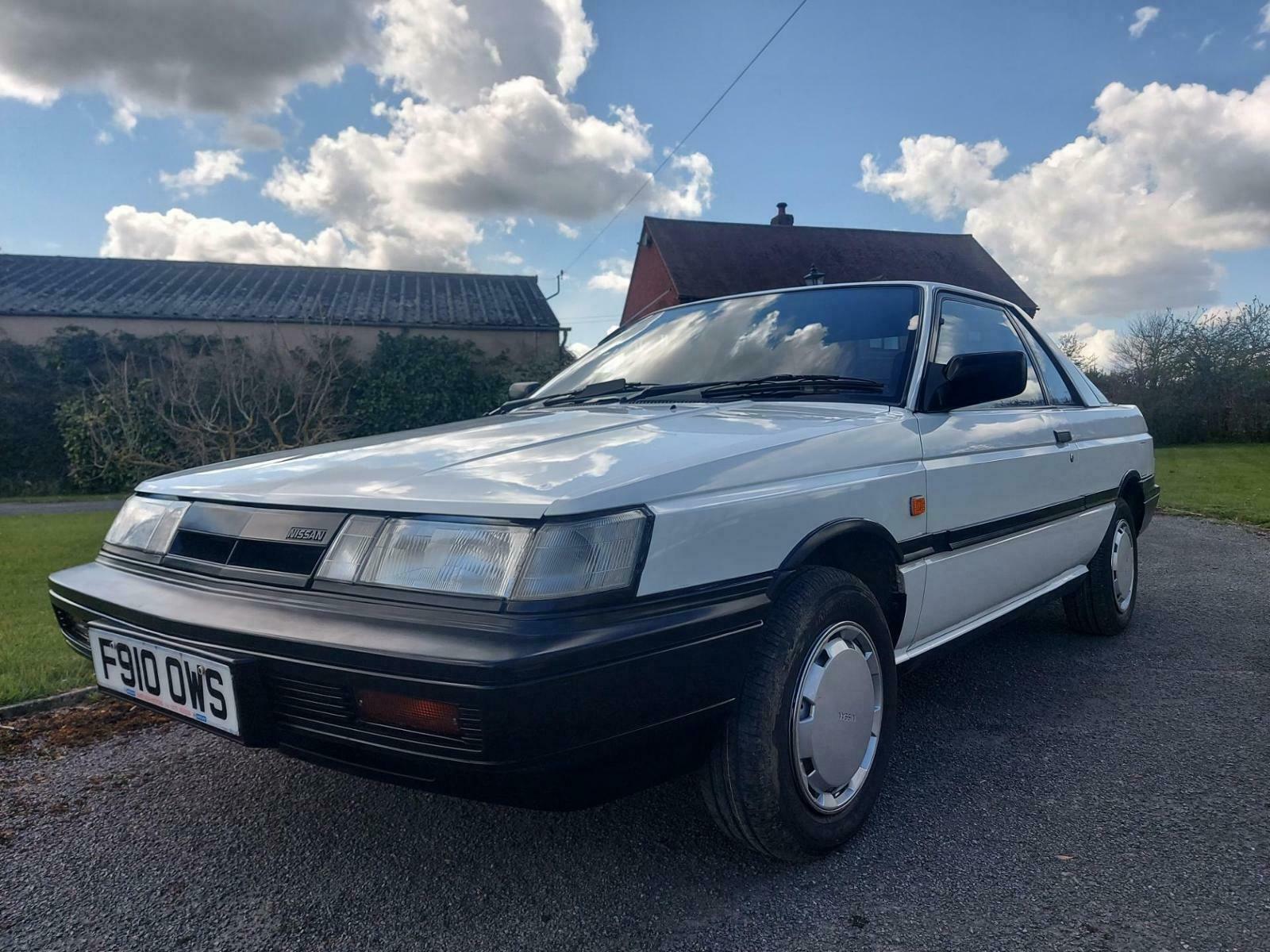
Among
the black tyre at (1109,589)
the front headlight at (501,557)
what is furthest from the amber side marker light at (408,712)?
the black tyre at (1109,589)

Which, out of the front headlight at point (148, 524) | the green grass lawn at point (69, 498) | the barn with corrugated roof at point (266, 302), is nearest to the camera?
the front headlight at point (148, 524)

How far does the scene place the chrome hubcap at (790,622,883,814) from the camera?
6.29 feet

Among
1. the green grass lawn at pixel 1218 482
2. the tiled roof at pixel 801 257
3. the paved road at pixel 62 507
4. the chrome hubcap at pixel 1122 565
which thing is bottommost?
the green grass lawn at pixel 1218 482

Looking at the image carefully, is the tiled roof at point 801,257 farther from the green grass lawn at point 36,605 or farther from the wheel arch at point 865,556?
the wheel arch at point 865,556

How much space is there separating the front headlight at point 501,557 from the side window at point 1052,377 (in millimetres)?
2707

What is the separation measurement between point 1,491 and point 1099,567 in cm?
1720

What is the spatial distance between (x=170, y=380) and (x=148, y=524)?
1176 cm

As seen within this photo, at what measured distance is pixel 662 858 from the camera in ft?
6.65

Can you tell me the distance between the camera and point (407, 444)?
223cm

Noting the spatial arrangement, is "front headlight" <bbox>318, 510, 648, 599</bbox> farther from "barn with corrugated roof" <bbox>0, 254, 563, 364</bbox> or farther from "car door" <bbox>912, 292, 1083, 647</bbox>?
"barn with corrugated roof" <bbox>0, 254, 563, 364</bbox>

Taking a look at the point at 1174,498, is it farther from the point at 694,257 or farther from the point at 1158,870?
the point at 694,257

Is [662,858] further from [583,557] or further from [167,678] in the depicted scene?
[167,678]

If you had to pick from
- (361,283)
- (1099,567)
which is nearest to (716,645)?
(1099,567)

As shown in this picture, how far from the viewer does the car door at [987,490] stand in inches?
99.0
